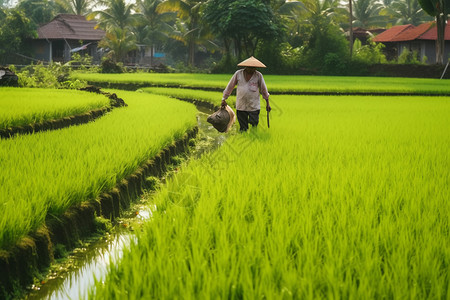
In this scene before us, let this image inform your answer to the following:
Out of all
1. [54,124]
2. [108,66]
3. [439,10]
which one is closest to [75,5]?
[108,66]

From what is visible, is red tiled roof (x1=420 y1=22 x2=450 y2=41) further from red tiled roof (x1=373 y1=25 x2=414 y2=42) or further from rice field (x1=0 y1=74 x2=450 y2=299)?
rice field (x1=0 y1=74 x2=450 y2=299)

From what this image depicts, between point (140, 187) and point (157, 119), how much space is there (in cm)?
281

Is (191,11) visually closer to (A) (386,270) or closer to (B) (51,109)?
(B) (51,109)

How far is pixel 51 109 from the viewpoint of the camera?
701cm

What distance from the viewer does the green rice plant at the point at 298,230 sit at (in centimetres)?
182

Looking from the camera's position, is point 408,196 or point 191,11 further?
point 191,11

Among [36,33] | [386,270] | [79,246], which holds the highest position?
[36,33]

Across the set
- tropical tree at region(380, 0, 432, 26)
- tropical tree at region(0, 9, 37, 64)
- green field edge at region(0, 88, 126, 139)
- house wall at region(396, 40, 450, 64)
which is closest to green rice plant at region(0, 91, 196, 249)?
green field edge at region(0, 88, 126, 139)

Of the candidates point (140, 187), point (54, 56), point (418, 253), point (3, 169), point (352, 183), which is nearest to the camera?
point (418, 253)

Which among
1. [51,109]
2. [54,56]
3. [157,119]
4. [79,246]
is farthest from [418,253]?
[54,56]

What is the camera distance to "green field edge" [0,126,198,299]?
7.76ft

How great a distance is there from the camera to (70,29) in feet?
93.3

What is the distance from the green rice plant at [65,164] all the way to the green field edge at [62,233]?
5cm

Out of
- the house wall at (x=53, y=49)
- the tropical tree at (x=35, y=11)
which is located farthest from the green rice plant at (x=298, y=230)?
the tropical tree at (x=35, y=11)
